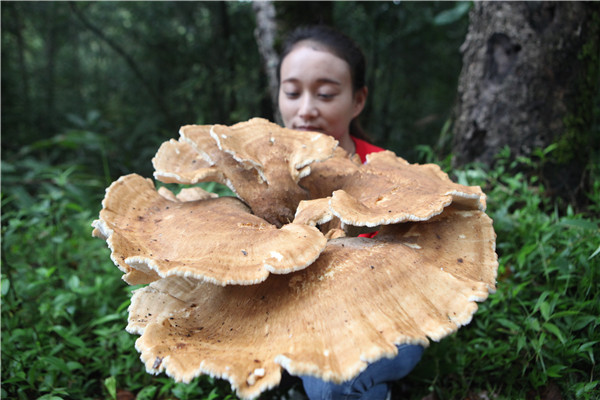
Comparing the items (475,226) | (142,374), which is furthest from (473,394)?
(142,374)

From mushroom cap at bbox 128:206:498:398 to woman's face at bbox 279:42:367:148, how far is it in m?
1.42

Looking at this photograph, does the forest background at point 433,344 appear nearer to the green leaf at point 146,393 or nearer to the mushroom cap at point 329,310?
the green leaf at point 146,393

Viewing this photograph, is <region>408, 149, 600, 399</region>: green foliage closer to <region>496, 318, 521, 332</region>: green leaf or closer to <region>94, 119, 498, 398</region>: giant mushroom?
<region>496, 318, 521, 332</region>: green leaf

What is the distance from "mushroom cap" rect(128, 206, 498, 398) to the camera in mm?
1238

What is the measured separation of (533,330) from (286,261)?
70.6 inches

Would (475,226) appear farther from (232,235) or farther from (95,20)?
(95,20)

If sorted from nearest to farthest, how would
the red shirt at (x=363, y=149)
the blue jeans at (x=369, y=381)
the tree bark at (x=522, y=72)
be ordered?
the blue jeans at (x=369, y=381) < the tree bark at (x=522, y=72) < the red shirt at (x=363, y=149)

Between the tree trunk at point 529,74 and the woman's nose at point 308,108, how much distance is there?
161 centimetres

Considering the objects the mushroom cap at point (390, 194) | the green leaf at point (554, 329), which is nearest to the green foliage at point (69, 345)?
the mushroom cap at point (390, 194)

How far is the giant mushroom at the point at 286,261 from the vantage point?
1.29 metres

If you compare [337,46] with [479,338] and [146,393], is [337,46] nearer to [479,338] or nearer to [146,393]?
[479,338]

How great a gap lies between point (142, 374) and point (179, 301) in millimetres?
1155

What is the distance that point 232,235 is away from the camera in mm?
1543

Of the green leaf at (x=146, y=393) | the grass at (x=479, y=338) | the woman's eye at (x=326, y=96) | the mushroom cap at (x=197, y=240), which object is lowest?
the green leaf at (x=146, y=393)
